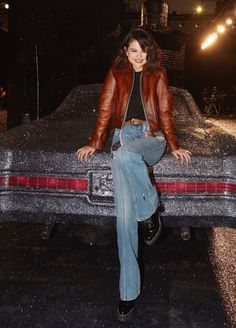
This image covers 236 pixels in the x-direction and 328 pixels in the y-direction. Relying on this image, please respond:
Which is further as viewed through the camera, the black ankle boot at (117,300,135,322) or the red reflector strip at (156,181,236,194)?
the red reflector strip at (156,181,236,194)

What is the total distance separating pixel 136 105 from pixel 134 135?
0.67 feet

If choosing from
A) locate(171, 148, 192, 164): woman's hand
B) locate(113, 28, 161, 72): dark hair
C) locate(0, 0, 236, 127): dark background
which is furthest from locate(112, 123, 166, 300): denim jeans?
locate(0, 0, 236, 127): dark background

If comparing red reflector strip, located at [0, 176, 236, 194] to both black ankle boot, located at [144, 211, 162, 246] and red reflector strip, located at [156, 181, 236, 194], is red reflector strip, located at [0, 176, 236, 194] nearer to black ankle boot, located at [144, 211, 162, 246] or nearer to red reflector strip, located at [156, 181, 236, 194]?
red reflector strip, located at [156, 181, 236, 194]

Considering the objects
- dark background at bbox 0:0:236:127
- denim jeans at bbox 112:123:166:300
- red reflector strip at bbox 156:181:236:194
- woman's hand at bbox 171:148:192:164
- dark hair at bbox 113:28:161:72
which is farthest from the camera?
dark background at bbox 0:0:236:127

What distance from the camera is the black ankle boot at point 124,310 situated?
8.81ft

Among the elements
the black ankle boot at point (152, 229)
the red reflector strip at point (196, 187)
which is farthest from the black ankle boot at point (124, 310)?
the red reflector strip at point (196, 187)

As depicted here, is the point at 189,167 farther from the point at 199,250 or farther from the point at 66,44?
the point at 66,44

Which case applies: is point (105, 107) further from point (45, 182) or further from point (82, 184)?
point (45, 182)

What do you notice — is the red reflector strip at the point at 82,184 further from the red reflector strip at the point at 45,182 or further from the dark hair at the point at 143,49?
the dark hair at the point at 143,49

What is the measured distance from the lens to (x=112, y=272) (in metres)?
3.47

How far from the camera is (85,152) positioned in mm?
3111

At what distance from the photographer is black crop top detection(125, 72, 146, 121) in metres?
2.84

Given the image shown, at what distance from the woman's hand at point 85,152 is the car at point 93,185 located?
0.15 feet

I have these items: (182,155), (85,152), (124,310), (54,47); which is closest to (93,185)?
(85,152)
